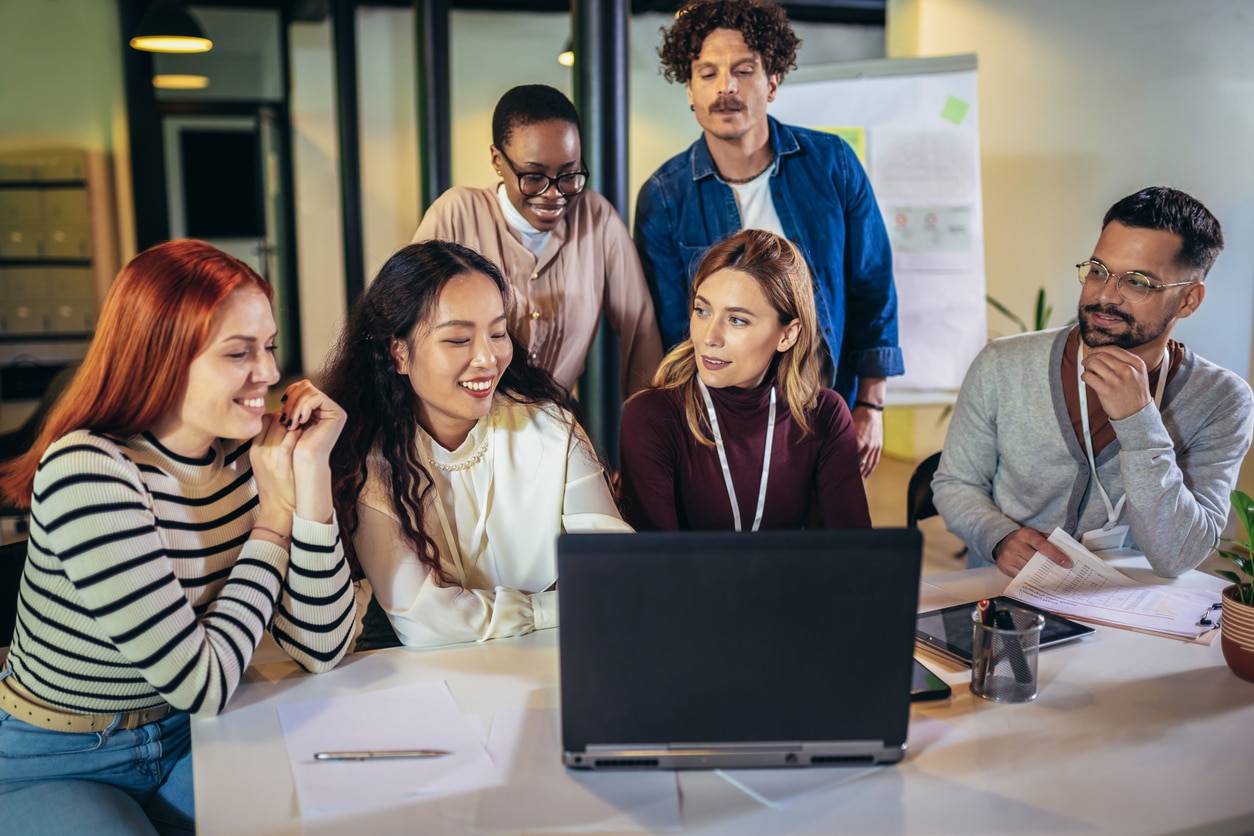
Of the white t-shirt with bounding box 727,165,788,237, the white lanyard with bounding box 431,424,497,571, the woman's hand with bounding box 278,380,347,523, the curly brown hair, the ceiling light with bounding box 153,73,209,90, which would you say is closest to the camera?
the woman's hand with bounding box 278,380,347,523

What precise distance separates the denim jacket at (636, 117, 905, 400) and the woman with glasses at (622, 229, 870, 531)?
510 mm

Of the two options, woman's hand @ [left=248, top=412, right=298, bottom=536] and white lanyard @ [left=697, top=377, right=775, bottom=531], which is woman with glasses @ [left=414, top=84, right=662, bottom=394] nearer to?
white lanyard @ [left=697, top=377, right=775, bottom=531]

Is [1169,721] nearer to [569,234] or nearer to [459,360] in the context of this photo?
[459,360]

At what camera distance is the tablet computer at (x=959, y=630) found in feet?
4.91

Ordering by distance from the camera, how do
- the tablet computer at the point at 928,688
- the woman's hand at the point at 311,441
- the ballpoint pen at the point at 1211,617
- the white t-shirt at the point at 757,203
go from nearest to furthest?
the tablet computer at the point at 928,688 < the woman's hand at the point at 311,441 < the ballpoint pen at the point at 1211,617 < the white t-shirt at the point at 757,203

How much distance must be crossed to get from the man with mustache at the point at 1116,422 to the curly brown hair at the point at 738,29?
962mm

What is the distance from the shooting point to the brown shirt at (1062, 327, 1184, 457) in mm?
2039

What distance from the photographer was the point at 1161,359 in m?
2.05

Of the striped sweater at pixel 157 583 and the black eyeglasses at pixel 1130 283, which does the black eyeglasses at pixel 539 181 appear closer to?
the striped sweater at pixel 157 583

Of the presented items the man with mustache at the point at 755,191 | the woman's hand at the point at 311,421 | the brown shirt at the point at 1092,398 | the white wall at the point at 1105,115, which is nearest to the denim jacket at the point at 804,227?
the man with mustache at the point at 755,191

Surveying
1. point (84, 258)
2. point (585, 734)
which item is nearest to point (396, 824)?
point (585, 734)

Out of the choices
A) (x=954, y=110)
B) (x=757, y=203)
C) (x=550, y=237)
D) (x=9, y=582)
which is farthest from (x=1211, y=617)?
(x=954, y=110)

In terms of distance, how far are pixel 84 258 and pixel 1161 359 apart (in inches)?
262

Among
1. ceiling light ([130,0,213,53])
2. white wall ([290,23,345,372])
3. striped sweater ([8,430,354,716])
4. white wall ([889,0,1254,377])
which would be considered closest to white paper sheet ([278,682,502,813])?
striped sweater ([8,430,354,716])
